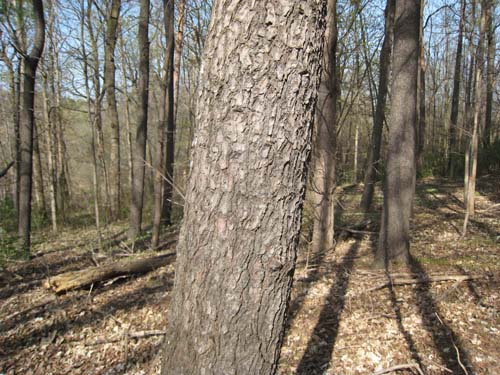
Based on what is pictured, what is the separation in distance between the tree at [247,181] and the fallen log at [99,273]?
509 centimetres

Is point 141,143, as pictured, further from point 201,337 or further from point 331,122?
point 201,337

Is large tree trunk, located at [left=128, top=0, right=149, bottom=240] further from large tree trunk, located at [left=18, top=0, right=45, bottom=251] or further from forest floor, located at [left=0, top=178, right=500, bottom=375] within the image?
forest floor, located at [left=0, top=178, right=500, bottom=375]

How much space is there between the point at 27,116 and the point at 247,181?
27.6 feet

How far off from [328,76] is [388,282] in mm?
3400

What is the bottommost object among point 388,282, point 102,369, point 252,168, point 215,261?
point 102,369

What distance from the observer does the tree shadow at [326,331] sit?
3342mm

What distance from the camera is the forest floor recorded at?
10.9ft

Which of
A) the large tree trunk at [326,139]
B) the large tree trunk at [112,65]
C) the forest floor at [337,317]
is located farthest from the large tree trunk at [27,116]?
the large tree trunk at [326,139]

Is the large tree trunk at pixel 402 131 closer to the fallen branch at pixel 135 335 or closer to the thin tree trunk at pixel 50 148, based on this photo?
the fallen branch at pixel 135 335

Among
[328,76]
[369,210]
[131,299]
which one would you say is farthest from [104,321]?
[369,210]

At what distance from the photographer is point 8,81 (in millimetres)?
12648

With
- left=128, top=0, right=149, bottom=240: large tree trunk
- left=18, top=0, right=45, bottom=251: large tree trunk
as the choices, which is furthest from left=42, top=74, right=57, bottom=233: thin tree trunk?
left=128, top=0, right=149, bottom=240: large tree trunk

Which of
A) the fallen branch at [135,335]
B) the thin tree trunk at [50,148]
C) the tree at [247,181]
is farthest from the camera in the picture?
the thin tree trunk at [50,148]

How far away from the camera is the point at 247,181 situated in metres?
1.08
